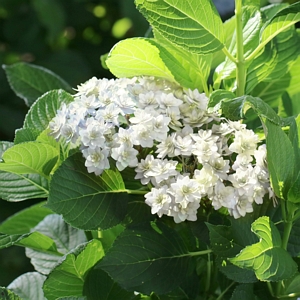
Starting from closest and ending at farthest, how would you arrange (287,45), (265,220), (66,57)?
(265,220), (287,45), (66,57)

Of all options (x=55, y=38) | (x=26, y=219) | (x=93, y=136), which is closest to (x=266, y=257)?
Answer: (x=93, y=136)

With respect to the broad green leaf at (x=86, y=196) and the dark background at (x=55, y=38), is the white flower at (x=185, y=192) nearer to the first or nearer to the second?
the broad green leaf at (x=86, y=196)

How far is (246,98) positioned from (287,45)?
14 cm

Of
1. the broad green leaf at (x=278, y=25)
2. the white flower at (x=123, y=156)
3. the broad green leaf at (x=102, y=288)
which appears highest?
the broad green leaf at (x=278, y=25)

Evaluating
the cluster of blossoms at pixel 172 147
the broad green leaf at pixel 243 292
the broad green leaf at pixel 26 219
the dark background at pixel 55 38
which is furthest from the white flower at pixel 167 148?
the dark background at pixel 55 38

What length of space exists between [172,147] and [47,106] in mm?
121

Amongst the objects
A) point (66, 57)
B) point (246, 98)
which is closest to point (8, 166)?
point (246, 98)

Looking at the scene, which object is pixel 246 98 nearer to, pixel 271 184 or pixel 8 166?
pixel 271 184

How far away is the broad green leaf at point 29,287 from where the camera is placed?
0.50m

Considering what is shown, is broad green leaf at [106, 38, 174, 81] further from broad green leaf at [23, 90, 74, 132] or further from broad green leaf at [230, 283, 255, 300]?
broad green leaf at [230, 283, 255, 300]

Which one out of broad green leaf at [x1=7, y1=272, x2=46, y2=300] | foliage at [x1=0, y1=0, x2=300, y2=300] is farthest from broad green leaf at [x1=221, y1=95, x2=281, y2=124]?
broad green leaf at [x1=7, y1=272, x2=46, y2=300]

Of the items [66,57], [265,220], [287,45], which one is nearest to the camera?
[265,220]

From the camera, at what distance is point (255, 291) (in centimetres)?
44

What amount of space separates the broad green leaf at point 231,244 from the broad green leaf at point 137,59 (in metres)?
0.13
